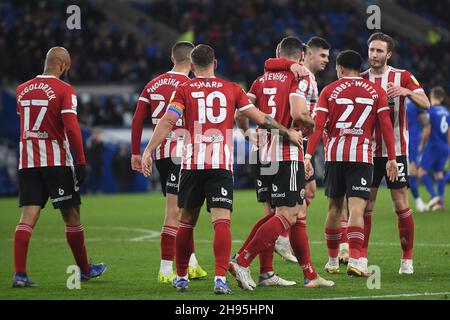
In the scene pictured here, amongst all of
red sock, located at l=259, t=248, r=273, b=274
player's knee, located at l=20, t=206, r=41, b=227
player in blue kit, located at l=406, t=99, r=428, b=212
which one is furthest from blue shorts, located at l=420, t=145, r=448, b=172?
player's knee, located at l=20, t=206, r=41, b=227

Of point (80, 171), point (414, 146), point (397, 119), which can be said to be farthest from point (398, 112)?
point (414, 146)

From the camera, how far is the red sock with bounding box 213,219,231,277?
8.50 metres

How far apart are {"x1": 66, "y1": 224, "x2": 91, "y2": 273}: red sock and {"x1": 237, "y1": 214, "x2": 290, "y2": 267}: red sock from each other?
1.87 metres

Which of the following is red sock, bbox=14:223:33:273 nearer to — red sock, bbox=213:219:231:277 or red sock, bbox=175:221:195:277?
red sock, bbox=175:221:195:277

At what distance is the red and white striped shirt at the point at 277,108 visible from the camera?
29.8ft

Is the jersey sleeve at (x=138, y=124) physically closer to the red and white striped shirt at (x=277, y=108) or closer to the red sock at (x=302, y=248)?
the red and white striped shirt at (x=277, y=108)

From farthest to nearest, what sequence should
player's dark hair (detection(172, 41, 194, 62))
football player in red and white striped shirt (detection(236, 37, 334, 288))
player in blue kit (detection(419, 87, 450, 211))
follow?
1. player in blue kit (detection(419, 87, 450, 211))
2. player's dark hair (detection(172, 41, 194, 62))
3. football player in red and white striped shirt (detection(236, 37, 334, 288))

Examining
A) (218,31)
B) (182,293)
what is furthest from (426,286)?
(218,31)

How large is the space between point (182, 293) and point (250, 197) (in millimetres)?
16507

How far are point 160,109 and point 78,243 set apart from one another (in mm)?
1695

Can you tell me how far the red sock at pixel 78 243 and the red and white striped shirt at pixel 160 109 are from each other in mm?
1045

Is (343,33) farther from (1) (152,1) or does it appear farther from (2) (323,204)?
(2) (323,204)

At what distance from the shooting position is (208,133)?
8.68m

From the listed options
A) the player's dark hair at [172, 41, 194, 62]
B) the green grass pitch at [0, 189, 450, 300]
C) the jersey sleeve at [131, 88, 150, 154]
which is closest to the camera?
the green grass pitch at [0, 189, 450, 300]
